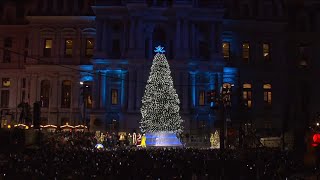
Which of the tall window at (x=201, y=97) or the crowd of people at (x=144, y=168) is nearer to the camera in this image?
the crowd of people at (x=144, y=168)

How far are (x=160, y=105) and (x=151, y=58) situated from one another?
18.3 meters

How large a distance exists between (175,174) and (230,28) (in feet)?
197

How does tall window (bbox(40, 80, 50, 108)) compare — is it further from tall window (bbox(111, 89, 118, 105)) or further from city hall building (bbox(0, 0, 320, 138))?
tall window (bbox(111, 89, 118, 105))

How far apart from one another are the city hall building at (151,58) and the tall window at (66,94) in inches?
5.6

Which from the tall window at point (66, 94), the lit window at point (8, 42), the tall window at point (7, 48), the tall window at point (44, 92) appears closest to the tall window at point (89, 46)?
the tall window at point (66, 94)

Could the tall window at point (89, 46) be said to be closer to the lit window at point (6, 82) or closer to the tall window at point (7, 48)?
the tall window at point (7, 48)

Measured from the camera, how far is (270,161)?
24.4 metres

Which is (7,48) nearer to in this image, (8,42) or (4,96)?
(8,42)

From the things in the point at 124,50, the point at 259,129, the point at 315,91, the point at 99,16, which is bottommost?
the point at 259,129

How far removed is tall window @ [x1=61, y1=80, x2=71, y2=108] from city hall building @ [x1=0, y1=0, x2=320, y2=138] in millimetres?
142

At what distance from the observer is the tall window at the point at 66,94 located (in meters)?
77.6

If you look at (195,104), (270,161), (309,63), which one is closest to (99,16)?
(195,104)

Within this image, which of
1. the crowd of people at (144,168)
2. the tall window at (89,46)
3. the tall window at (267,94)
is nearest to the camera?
the crowd of people at (144,168)

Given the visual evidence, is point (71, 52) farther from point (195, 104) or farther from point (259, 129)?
point (259, 129)
